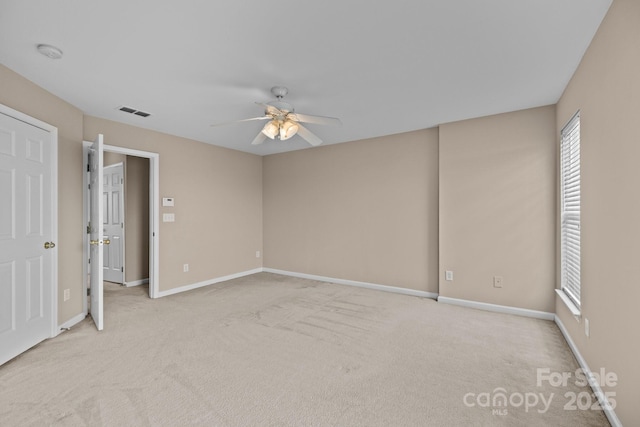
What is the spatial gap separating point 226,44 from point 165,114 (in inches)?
76.2

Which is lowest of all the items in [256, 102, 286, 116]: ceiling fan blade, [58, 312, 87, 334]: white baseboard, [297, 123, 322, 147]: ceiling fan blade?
[58, 312, 87, 334]: white baseboard

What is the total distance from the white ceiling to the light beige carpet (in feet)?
7.92

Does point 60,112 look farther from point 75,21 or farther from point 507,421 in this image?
point 507,421

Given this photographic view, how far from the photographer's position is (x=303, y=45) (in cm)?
214

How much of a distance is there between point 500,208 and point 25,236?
194 inches

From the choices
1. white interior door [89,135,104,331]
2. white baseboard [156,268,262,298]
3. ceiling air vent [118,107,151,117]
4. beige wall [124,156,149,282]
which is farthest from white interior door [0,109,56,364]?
beige wall [124,156,149,282]

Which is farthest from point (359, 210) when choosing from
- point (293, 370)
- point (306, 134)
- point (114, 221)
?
point (114, 221)

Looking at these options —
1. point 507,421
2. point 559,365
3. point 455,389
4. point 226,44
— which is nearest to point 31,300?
point 226,44

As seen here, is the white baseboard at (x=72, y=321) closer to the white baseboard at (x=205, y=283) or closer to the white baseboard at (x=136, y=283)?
the white baseboard at (x=205, y=283)

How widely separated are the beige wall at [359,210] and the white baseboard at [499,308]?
342mm

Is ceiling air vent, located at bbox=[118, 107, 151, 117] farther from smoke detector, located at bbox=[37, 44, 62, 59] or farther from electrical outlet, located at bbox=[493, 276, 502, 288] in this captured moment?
electrical outlet, located at bbox=[493, 276, 502, 288]

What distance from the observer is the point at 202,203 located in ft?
16.6

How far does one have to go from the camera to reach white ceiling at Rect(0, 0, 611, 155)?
5.80 feet

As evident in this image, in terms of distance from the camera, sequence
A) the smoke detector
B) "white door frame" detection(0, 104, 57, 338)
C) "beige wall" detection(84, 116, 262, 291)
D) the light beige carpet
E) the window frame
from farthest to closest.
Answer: "beige wall" detection(84, 116, 262, 291) < "white door frame" detection(0, 104, 57, 338) < the window frame < the smoke detector < the light beige carpet
